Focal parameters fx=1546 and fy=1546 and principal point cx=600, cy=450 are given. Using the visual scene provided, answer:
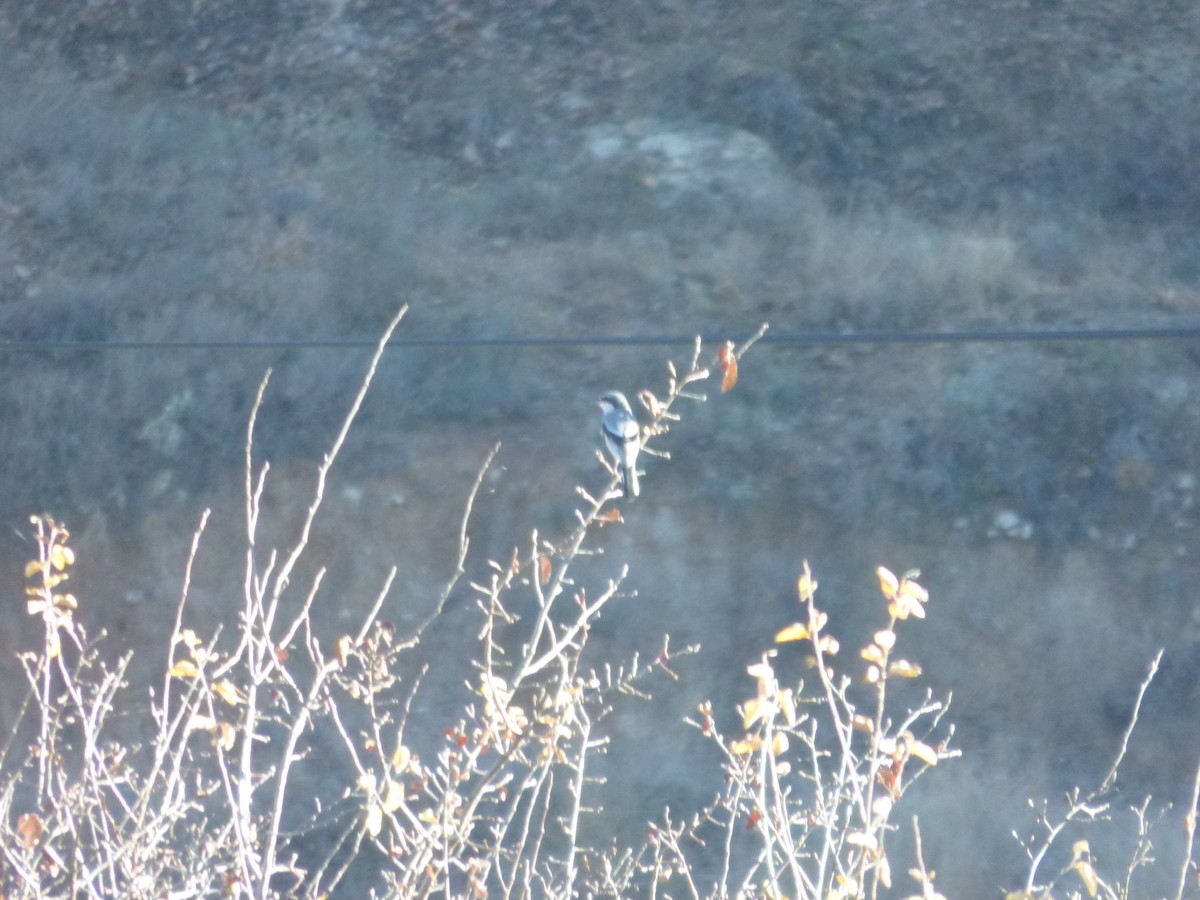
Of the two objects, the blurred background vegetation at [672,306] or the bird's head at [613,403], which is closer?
the bird's head at [613,403]

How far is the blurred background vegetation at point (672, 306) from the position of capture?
30.9ft

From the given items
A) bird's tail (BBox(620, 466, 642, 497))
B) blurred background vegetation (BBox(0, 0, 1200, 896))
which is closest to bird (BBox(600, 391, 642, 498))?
bird's tail (BBox(620, 466, 642, 497))

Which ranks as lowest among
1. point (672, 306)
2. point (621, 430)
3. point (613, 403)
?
point (672, 306)

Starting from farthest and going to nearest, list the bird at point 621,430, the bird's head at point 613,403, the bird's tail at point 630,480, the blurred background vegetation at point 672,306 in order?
the blurred background vegetation at point 672,306
the bird's head at point 613,403
the bird's tail at point 630,480
the bird at point 621,430

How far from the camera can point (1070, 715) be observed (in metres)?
8.97

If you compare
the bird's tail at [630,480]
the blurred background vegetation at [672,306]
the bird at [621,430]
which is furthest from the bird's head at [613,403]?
the blurred background vegetation at [672,306]

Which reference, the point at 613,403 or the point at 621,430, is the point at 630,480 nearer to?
the point at 613,403

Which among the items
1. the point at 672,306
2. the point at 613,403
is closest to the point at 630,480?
the point at 613,403

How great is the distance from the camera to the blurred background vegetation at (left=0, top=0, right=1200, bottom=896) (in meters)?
9.42

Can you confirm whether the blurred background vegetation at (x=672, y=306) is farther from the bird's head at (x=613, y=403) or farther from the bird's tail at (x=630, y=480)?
the bird's head at (x=613, y=403)

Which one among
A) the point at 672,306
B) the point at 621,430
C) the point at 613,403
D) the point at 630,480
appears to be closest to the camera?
the point at 621,430

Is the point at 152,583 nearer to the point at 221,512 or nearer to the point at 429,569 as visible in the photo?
the point at 221,512

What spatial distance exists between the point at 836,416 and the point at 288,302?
14.3 feet

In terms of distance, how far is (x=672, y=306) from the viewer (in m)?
11.5
